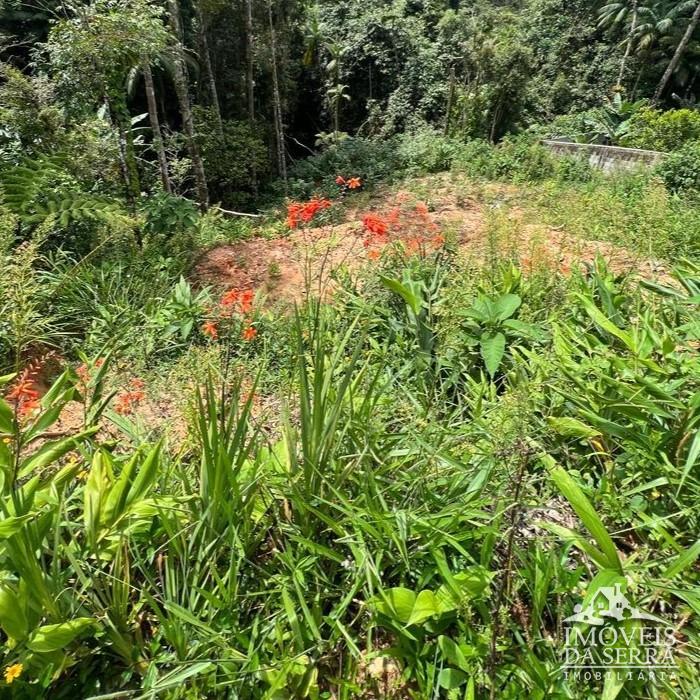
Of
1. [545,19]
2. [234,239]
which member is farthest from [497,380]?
[545,19]

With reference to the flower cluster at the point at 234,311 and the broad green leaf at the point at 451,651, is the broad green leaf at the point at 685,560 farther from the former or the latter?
the flower cluster at the point at 234,311

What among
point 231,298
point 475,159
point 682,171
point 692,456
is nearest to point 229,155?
point 475,159

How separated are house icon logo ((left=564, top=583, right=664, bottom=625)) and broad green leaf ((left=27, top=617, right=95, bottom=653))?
3.81ft

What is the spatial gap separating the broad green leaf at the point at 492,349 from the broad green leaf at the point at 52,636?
169 cm

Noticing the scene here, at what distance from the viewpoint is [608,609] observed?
1.14 meters

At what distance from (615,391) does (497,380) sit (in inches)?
25.0

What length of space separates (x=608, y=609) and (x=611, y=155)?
10813 millimetres

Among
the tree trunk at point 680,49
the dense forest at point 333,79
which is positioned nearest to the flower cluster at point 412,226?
the dense forest at point 333,79

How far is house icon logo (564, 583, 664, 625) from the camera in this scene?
113 cm

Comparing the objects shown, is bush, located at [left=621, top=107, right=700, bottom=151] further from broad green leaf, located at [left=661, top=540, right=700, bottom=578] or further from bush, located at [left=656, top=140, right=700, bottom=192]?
broad green leaf, located at [left=661, top=540, right=700, bottom=578]

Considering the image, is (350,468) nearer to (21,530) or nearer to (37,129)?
(21,530)

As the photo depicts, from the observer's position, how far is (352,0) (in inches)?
691

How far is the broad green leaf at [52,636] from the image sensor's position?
3.28ft

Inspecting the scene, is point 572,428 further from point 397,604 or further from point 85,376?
point 85,376
